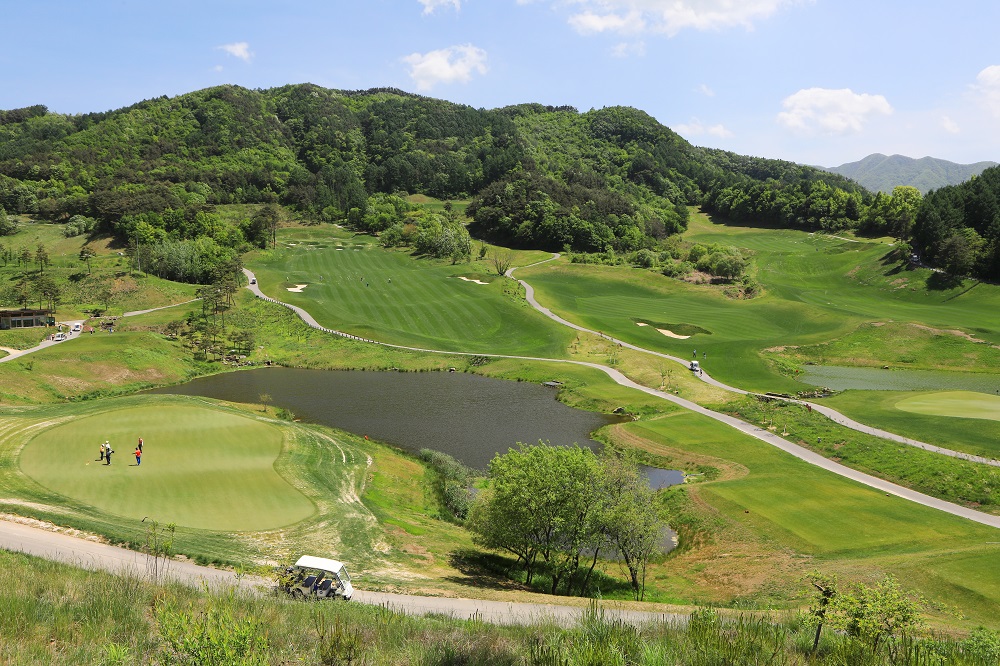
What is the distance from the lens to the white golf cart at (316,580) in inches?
761

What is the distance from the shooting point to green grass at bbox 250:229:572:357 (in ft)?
286

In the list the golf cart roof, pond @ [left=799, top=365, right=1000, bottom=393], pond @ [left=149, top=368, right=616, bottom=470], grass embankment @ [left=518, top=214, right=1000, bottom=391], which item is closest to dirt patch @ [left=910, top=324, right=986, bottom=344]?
grass embankment @ [left=518, top=214, right=1000, bottom=391]

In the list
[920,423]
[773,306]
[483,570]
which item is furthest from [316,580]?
[773,306]

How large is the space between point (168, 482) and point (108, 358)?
46885 mm

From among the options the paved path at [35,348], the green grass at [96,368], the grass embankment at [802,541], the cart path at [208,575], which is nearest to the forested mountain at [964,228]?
the grass embankment at [802,541]

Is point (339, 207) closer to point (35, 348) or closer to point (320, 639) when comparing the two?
point (35, 348)

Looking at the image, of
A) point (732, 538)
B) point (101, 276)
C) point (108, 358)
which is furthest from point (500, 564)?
point (101, 276)

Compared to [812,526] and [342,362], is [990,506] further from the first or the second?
[342,362]

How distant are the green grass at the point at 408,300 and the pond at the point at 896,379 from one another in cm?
3430

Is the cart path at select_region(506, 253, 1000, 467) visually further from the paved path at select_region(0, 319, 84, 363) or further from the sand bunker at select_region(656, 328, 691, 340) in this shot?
the paved path at select_region(0, 319, 84, 363)

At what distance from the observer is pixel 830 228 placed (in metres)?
168

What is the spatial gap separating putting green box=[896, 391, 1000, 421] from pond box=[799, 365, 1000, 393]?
673 centimetres

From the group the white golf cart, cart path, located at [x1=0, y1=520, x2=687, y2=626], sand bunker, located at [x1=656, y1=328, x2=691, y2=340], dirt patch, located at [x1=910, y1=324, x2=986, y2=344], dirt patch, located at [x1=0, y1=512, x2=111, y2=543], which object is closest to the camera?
cart path, located at [x1=0, y1=520, x2=687, y2=626]

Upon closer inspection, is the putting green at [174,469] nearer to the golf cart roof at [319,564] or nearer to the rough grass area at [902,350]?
the golf cart roof at [319,564]
